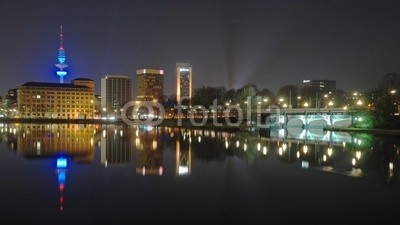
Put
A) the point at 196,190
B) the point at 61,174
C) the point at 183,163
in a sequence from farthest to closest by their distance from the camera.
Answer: the point at 183,163 → the point at 61,174 → the point at 196,190

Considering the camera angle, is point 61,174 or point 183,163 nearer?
point 61,174

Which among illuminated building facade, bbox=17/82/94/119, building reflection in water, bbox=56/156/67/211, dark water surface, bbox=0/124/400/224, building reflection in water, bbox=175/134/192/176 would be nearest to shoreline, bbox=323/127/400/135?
dark water surface, bbox=0/124/400/224

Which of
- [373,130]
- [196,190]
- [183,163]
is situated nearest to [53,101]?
[373,130]

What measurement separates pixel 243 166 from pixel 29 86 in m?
145

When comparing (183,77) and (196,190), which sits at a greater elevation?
(183,77)

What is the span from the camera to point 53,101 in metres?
150

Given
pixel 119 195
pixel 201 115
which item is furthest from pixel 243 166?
pixel 201 115

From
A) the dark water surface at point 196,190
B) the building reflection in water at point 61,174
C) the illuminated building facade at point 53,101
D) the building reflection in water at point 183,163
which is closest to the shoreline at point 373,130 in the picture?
the dark water surface at point 196,190

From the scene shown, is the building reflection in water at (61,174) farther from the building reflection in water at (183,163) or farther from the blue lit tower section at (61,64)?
the blue lit tower section at (61,64)

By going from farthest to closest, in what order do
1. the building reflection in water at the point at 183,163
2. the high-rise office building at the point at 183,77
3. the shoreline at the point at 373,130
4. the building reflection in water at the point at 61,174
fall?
the high-rise office building at the point at 183,77 → the shoreline at the point at 373,130 → the building reflection in water at the point at 183,163 → the building reflection in water at the point at 61,174

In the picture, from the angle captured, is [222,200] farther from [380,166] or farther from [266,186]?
[380,166]

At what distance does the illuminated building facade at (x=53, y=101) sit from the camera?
146 meters

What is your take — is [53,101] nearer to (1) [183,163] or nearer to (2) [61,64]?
(2) [61,64]

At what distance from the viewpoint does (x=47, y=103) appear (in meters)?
148
